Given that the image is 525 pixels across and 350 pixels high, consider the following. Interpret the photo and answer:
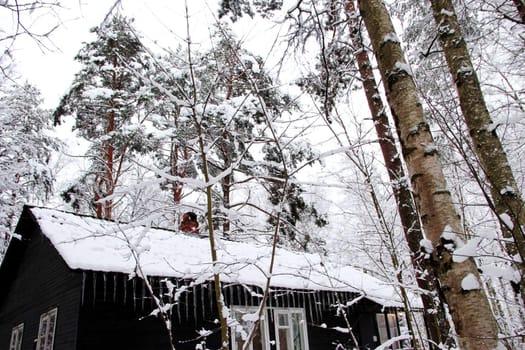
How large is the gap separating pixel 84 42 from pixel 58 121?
2742 mm

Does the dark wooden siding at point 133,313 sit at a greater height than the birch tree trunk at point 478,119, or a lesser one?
lesser

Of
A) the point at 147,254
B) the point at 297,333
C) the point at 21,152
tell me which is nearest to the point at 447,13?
the point at 147,254

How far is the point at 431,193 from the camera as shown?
71.6 inches

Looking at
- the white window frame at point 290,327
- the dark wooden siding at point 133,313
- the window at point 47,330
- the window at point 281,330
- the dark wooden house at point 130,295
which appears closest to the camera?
the dark wooden house at point 130,295

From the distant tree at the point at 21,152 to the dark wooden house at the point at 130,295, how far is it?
9.89ft

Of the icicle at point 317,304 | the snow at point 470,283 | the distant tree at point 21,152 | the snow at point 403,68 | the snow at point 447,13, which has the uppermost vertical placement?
the distant tree at point 21,152

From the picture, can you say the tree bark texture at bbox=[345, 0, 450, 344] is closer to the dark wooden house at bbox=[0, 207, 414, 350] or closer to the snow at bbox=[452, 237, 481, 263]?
the dark wooden house at bbox=[0, 207, 414, 350]

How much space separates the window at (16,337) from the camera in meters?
8.65

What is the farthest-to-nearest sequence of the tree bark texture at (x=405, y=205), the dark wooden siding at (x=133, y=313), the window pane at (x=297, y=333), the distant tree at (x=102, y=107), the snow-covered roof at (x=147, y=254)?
1. the distant tree at (x=102, y=107)
2. the window pane at (x=297, y=333)
3. the dark wooden siding at (x=133, y=313)
4. the snow-covered roof at (x=147, y=254)
5. the tree bark texture at (x=405, y=205)

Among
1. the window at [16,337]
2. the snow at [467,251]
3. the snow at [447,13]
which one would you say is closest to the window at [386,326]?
the window at [16,337]

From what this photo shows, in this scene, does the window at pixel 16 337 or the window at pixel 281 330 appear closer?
the window at pixel 281 330

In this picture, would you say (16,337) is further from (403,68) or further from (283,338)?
(403,68)

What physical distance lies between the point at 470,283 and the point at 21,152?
13587 mm

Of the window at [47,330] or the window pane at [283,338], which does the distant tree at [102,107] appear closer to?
the window at [47,330]
